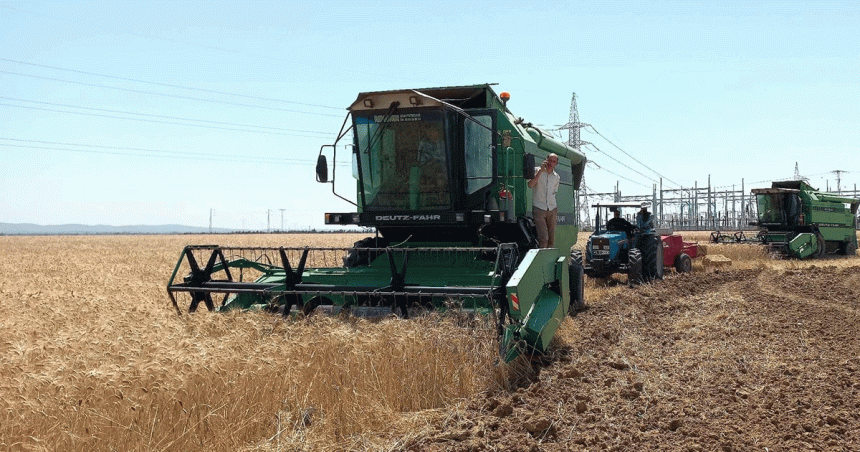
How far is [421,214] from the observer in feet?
27.8

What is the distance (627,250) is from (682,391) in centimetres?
918

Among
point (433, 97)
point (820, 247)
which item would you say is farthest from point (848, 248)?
point (433, 97)

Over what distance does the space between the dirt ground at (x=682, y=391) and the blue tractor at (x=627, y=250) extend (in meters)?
4.07

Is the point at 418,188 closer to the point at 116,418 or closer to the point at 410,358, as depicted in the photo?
the point at 410,358

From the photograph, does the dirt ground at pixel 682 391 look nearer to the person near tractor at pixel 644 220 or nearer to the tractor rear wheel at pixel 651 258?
the tractor rear wheel at pixel 651 258

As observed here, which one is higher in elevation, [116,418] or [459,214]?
[459,214]

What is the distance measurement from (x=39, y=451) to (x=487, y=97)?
6170 millimetres

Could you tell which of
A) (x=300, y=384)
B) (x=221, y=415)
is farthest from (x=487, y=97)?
(x=221, y=415)

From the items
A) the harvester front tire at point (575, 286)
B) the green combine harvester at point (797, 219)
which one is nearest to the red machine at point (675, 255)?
the green combine harvester at point (797, 219)

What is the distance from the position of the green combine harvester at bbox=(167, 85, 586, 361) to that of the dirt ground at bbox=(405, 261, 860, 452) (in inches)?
41.1

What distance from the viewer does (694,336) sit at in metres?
8.19

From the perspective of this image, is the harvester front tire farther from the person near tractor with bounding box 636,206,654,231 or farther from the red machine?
the red machine

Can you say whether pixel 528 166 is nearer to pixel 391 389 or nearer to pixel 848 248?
pixel 391 389

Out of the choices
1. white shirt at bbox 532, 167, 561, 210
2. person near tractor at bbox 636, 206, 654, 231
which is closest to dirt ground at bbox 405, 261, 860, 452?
white shirt at bbox 532, 167, 561, 210
